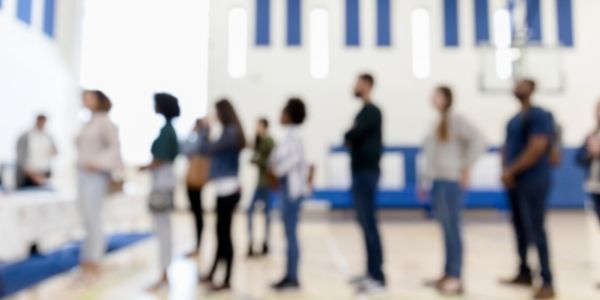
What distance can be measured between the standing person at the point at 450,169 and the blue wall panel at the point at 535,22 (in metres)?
7.95

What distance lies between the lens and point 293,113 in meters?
3.26

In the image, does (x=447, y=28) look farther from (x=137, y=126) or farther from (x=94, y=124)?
(x=94, y=124)

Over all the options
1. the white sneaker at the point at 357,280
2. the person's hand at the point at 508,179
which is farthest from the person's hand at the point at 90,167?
the person's hand at the point at 508,179

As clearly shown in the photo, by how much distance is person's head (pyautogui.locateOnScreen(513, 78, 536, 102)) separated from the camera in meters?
3.04

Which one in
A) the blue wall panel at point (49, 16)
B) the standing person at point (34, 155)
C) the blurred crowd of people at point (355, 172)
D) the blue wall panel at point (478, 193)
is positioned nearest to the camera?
the blurred crowd of people at point (355, 172)

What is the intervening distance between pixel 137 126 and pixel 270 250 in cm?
562

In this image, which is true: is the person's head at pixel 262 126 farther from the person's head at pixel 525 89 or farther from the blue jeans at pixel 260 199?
the person's head at pixel 525 89

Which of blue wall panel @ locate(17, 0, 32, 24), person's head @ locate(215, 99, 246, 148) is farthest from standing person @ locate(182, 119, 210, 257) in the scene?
blue wall panel @ locate(17, 0, 32, 24)

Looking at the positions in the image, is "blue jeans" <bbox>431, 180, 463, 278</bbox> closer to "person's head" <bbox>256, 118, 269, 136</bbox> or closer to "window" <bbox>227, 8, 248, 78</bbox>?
"person's head" <bbox>256, 118, 269, 136</bbox>

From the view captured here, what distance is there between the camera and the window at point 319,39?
9945 mm

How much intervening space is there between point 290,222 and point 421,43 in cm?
780

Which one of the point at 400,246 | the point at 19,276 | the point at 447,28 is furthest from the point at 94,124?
the point at 447,28

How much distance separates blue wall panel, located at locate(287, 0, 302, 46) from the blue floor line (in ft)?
21.0

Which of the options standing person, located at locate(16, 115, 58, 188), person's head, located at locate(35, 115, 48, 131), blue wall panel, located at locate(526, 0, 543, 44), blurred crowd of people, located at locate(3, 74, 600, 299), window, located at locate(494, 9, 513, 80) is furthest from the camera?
blue wall panel, located at locate(526, 0, 543, 44)
